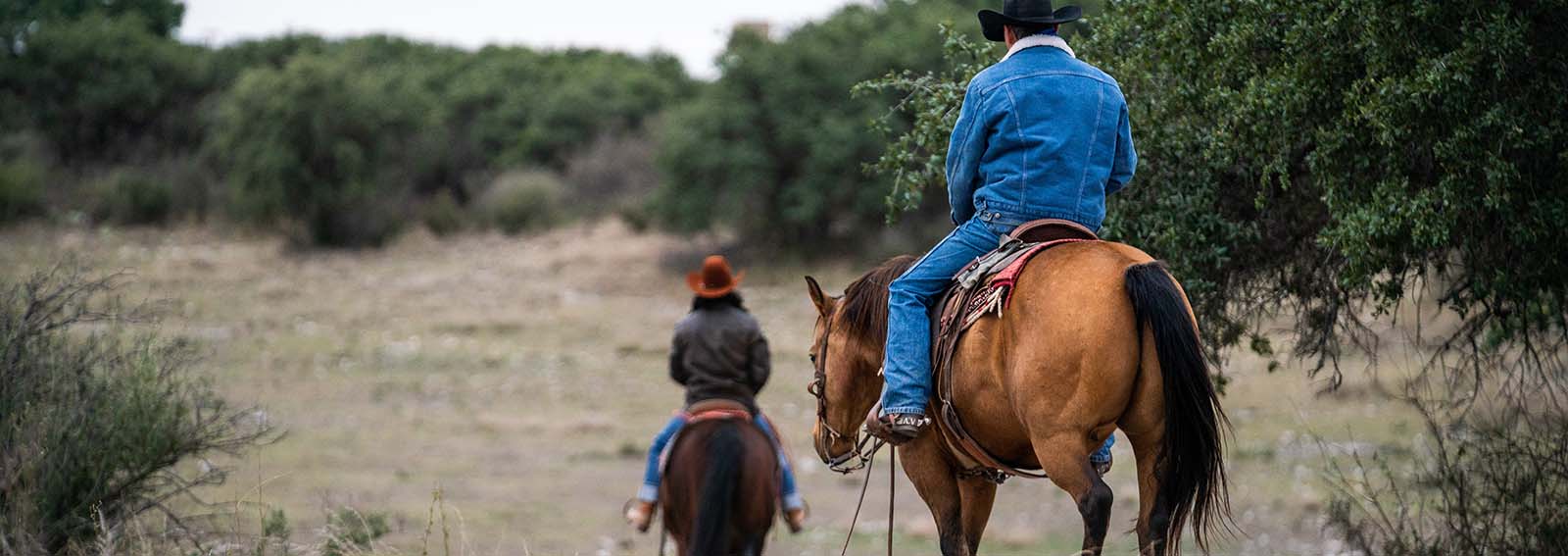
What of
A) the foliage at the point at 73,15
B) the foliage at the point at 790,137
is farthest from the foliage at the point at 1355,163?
the foliage at the point at 73,15

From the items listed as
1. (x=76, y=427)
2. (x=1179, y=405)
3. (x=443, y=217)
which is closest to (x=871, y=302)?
(x=1179, y=405)

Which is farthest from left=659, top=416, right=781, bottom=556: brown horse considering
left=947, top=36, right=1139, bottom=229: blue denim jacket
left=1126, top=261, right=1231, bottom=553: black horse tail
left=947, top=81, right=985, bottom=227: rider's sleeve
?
left=1126, top=261, right=1231, bottom=553: black horse tail

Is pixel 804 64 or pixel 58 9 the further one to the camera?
pixel 58 9

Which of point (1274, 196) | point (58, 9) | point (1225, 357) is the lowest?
point (1225, 357)

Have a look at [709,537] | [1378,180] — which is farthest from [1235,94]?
[709,537]

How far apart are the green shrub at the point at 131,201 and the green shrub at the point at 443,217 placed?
23.7ft

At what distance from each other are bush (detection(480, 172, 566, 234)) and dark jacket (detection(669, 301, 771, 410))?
34509 mm

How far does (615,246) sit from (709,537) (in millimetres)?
30835

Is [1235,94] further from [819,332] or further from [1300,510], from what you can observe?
[1300,510]

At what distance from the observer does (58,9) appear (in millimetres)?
56500

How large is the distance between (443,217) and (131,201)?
8.59m

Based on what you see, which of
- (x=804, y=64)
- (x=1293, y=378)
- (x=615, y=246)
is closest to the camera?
(x=1293, y=378)

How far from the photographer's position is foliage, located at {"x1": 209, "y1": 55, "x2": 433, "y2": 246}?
40125mm

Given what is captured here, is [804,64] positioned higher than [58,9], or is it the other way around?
[58,9]
